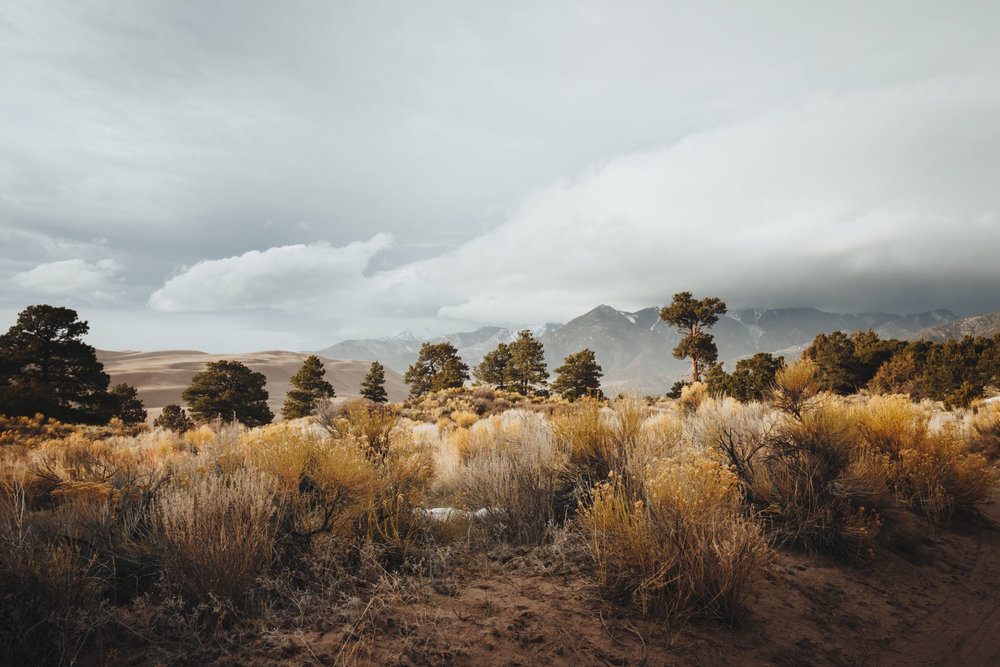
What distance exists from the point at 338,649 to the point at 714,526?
2728 millimetres

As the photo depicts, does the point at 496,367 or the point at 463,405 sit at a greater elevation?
the point at 496,367

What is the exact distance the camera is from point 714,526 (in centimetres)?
329

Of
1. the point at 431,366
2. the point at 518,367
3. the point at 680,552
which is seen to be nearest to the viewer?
the point at 680,552

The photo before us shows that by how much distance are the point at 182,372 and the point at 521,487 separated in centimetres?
14321

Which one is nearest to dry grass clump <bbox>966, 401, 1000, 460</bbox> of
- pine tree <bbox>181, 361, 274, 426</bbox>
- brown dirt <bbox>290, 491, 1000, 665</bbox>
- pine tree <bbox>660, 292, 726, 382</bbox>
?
brown dirt <bbox>290, 491, 1000, 665</bbox>

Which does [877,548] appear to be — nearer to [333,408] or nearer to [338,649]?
[338,649]

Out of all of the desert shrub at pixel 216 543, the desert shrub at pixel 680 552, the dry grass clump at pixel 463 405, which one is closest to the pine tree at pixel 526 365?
the dry grass clump at pixel 463 405

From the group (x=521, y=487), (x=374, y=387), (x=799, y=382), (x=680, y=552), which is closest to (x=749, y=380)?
(x=799, y=382)

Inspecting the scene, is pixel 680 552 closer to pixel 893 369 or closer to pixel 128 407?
pixel 893 369

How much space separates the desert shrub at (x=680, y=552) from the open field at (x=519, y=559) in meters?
0.02

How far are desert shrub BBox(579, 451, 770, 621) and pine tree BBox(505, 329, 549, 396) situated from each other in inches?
1480

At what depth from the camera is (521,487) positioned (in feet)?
17.1

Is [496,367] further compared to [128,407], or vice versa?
[496,367]

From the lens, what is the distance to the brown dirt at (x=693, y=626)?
2.90 metres
